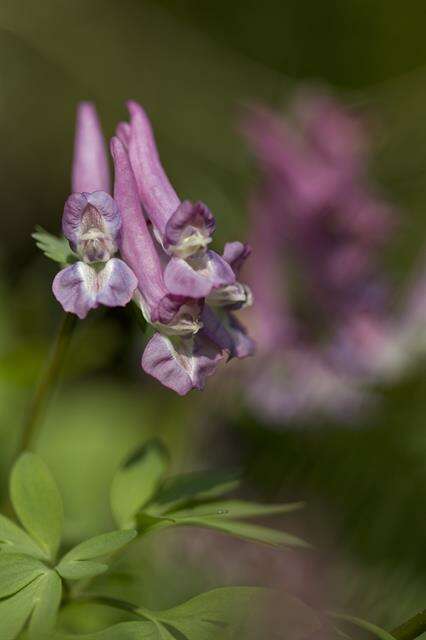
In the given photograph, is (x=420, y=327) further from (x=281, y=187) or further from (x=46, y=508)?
(x=46, y=508)

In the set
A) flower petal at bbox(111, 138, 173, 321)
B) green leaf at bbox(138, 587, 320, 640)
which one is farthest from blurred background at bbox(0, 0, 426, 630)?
flower petal at bbox(111, 138, 173, 321)

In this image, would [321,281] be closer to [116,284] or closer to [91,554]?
[116,284]

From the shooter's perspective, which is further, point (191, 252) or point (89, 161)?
point (89, 161)

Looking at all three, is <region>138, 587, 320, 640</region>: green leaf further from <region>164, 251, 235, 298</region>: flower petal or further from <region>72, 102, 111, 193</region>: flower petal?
<region>72, 102, 111, 193</region>: flower petal

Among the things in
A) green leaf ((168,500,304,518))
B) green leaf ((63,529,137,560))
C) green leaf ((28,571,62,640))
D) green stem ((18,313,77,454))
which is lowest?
green leaf ((28,571,62,640))

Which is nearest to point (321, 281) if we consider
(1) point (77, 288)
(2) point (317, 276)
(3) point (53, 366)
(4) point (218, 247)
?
(2) point (317, 276)
